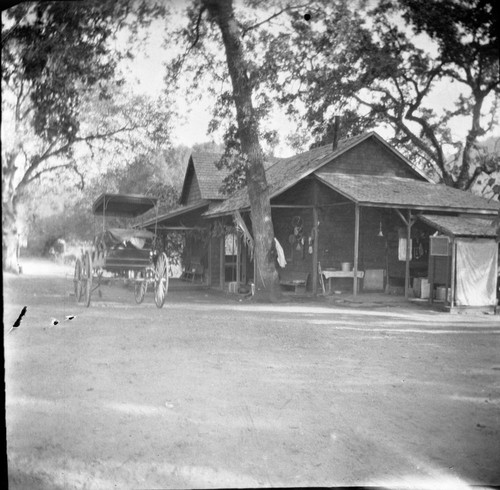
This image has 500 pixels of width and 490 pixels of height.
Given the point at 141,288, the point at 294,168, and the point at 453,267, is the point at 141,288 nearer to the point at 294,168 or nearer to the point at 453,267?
the point at 294,168

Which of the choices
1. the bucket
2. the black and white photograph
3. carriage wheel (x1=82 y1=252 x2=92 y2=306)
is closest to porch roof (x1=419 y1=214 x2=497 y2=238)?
the black and white photograph

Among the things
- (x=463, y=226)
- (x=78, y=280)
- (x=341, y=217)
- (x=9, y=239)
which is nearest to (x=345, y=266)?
(x=341, y=217)

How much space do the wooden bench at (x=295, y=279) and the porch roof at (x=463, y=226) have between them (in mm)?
4615

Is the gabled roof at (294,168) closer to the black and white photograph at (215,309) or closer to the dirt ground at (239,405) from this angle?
the black and white photograph at (215,309)

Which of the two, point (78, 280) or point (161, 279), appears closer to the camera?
point (78, 280)

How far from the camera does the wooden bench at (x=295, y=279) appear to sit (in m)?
17.1

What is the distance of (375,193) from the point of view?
50.1 feet

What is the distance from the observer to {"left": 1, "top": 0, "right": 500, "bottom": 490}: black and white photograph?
4004mm

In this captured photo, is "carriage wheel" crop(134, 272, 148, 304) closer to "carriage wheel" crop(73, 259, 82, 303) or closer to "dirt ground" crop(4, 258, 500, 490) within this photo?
"carriage wheel" crop(73, 259, 82, 303)

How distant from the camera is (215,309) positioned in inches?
472

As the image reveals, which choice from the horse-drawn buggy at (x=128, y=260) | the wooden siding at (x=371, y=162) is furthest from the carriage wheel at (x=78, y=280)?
the wooden siding at (x=371, y=162)

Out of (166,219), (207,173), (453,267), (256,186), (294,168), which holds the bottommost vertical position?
(453,267)

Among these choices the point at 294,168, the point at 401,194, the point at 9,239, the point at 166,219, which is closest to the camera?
the point at 9,239

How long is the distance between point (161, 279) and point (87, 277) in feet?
5.28
